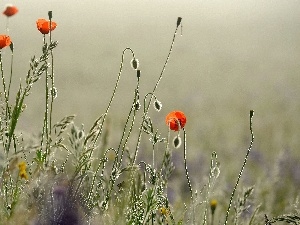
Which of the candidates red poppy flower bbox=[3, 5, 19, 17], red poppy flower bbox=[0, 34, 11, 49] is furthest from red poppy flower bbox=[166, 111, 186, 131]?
red poppy flower bbox=[3, 5, 19, 17]

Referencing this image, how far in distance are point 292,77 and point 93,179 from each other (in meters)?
13.5

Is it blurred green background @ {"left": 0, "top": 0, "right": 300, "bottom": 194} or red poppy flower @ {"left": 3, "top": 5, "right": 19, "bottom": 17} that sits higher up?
blurred green background @ {"left": 0, "top": 0, "right": 300, "bottom": 194}

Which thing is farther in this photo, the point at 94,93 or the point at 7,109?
the point at 94,93

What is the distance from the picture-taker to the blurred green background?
7748 mm

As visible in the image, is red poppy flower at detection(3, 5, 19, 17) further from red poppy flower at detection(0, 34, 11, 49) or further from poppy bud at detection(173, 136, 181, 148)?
poppy bud at detection(173, 136, 181, 148)

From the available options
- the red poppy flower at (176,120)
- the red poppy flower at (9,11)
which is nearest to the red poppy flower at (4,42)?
the red poppy flower at (9,11)

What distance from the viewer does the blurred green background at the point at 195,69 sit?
775cm

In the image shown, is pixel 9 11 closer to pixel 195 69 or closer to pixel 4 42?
pixel 4 42

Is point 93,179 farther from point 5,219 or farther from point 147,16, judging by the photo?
point 147,16

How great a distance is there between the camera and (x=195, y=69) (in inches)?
656

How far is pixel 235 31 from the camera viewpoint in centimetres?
2747

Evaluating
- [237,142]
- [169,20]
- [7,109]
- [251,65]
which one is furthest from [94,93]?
[169,20]

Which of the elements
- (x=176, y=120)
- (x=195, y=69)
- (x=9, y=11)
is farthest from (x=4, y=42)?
(x=195, y=69)

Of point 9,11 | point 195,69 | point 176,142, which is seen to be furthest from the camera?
point 195,69
